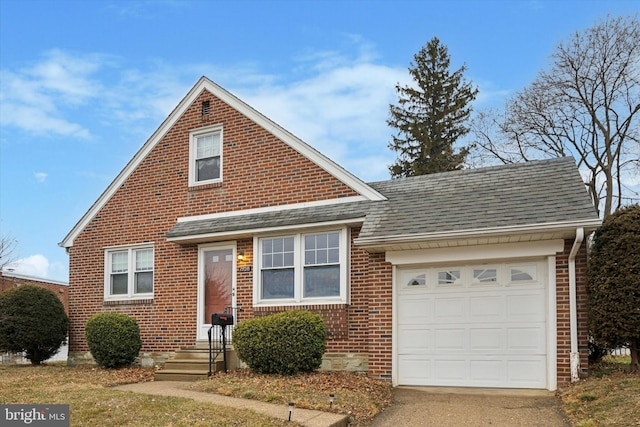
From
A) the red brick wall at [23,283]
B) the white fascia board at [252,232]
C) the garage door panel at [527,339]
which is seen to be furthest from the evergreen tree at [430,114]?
the garage door panel at [527,339]

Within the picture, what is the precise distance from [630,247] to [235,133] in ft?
28.3

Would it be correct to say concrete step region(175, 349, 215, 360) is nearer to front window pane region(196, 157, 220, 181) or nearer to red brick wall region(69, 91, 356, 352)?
red brick wall region(69, 91, 356, 352)

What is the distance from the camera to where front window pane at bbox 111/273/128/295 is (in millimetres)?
14961

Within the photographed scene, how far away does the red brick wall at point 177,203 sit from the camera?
1293 centimetres

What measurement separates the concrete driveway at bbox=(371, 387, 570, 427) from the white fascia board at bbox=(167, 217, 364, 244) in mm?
3364

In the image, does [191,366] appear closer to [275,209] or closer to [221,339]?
[221,339]

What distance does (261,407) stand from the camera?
830 cm

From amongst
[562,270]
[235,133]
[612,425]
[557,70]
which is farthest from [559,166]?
[557,70]

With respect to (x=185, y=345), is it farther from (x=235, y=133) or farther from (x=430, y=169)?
(x=430, y=169)

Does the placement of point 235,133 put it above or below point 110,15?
below

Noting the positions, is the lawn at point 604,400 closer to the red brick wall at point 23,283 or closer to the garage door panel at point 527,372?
the garage door panel at point 527,372

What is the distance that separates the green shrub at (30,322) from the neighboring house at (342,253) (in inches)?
22.7

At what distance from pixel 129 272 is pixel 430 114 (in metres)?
24.1

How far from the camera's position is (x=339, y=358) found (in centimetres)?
1149
